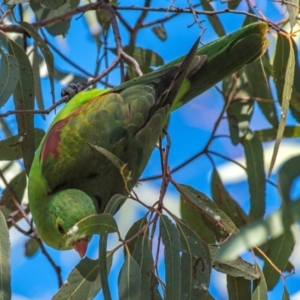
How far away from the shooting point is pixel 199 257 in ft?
5.55

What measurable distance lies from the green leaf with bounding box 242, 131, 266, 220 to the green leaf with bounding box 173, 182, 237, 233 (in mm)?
399

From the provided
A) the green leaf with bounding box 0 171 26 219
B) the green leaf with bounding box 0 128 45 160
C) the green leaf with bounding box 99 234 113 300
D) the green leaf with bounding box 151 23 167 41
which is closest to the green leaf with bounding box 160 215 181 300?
the green leaf with bounding box 99 234 113 300

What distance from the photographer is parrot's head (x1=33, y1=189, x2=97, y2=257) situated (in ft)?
6.49

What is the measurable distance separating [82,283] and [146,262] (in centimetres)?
19

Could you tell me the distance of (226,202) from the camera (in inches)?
100

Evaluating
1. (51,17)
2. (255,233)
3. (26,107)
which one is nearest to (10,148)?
(26,107)

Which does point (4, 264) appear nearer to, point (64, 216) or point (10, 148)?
point (64, 216)

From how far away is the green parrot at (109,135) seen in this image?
209 centimetres

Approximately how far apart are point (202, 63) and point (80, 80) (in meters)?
0.79

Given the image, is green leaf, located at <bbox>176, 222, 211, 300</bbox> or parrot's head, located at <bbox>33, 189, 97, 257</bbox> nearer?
green leaf, located at <bbox>176, 222, 211, 300</bbox>

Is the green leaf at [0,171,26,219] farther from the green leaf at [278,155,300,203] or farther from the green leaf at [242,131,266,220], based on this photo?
the green leaf at [278,155,300,203]

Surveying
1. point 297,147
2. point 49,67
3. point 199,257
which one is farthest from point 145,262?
point 297,147

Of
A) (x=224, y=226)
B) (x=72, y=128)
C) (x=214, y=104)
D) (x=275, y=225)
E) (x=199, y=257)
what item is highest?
(x=214, y=104)

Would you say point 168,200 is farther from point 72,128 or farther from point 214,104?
point 72,128
